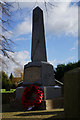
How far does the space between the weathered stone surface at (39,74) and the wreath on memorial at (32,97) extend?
2.60 feet

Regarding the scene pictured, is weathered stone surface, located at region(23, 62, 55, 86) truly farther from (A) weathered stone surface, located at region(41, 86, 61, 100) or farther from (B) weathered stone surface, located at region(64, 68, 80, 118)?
(B) weathered stone surface, located at region(64, 68, 80, 118)

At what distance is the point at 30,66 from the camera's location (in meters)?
9.30

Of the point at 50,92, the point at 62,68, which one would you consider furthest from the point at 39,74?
the point at 62,68

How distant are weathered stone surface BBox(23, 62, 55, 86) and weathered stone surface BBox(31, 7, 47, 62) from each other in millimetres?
673

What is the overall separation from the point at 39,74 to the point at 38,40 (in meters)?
2.39

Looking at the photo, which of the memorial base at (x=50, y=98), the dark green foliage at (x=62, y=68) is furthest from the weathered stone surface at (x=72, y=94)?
the dark green foliage at (x=62, y=68)

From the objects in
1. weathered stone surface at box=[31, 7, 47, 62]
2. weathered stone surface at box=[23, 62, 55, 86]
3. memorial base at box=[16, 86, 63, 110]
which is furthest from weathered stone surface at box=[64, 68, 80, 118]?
weathered stone surface at box=[31, 7, 47, 62]

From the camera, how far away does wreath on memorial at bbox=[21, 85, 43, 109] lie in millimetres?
7734

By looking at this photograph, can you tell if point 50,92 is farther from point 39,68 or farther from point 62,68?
point 62,68

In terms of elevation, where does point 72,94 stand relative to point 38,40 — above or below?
below

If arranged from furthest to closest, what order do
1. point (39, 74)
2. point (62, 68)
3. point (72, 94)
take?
point (62, 68) < point (39, 74) < point (72, 94)

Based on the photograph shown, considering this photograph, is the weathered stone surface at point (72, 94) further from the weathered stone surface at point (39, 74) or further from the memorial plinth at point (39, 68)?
the weathered stone surface at point (39, 74)

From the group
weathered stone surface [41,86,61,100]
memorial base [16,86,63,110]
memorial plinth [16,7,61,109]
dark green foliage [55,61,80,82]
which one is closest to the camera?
memorial base [16,86,63,110]

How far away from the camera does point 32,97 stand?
831 cm
